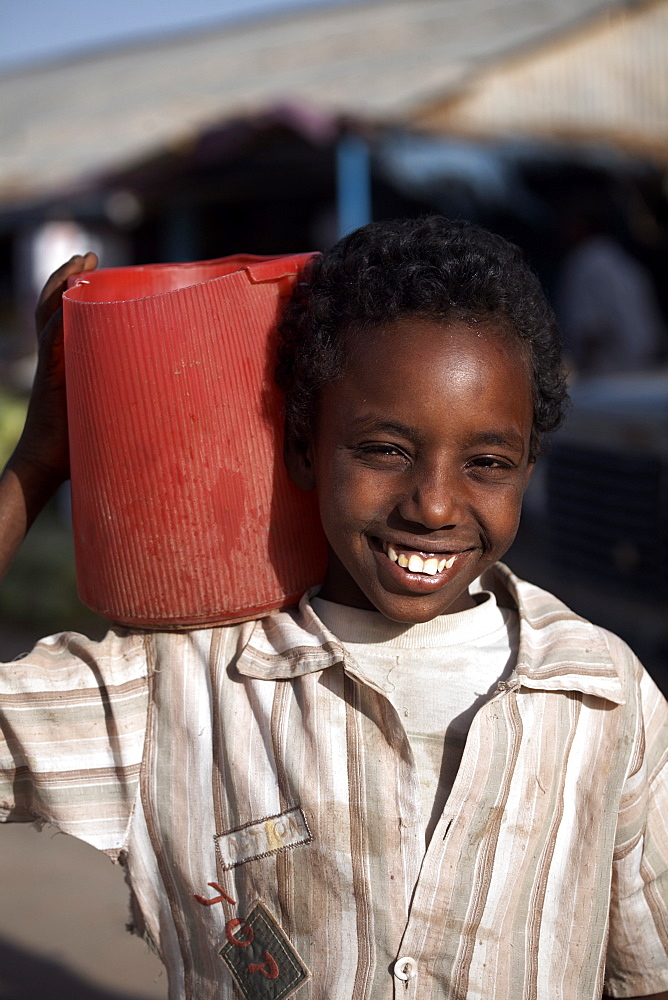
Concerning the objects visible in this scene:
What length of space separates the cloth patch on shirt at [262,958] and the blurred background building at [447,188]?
1502 millimetres

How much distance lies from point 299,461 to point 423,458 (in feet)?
0.76

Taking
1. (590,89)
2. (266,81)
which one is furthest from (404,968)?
(266,81)

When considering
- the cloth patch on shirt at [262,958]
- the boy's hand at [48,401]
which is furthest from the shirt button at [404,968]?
the boy's hand at [48,401]

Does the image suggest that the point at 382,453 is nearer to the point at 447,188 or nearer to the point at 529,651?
the point at 529,651

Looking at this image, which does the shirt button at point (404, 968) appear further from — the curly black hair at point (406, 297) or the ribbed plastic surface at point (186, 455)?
the curly black hair at point (406, 297)

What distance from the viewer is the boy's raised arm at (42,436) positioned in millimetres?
1532

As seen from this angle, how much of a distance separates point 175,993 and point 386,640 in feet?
2.05

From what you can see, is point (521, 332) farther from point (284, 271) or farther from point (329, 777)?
point (329, 777)

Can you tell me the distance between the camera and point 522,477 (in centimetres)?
138

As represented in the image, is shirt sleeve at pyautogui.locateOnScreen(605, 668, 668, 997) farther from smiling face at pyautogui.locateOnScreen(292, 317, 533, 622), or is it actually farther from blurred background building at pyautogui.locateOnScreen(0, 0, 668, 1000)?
blurred background building at pyautogui.locateOnScreen(0, 0, 668, 1000)

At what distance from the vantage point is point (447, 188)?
7.84 metres

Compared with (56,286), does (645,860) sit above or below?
below

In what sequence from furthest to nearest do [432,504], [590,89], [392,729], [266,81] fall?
[266,81] → [590,89] → [392,729] → [432,504]

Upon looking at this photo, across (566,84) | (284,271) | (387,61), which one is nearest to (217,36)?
(387,61)
